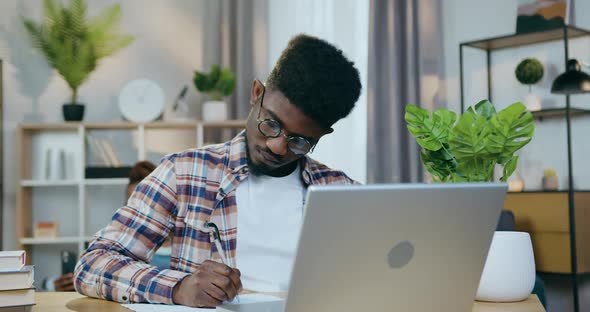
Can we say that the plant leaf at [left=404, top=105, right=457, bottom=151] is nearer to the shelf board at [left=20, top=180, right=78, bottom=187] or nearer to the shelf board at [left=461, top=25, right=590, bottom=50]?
the shelf board at [left=461, top=25, right=590, bottom=50]

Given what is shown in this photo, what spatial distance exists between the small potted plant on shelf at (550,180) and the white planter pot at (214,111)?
1838 millimetres

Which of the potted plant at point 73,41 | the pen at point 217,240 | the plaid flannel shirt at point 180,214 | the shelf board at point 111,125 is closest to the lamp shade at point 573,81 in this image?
the plaid flannel shirt at point 180,214

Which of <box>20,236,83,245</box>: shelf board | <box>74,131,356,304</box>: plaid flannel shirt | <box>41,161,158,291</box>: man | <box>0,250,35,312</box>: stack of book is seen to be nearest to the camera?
<box>0,250,35,312</box>: stack of book

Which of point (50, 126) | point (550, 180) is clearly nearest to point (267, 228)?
point (550, 180)

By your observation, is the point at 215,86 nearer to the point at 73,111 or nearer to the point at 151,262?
the point at 73,111

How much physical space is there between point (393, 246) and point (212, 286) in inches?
14.2

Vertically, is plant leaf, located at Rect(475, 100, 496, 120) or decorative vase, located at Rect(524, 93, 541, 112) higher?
decorative vase, located at Rect(524, 93, 541, 112)

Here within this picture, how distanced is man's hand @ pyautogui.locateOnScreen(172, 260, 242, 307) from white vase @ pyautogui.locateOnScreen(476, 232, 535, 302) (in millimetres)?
461

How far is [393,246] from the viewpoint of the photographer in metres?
0.89

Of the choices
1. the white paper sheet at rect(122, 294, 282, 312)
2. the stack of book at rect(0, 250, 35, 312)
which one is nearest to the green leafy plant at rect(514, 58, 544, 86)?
the white paper sheet at rect(122, 294, 282, 312)

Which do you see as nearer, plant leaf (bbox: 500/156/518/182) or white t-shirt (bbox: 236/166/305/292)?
plant leaf (bbox: 500/156/518/182)

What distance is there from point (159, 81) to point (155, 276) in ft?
11.1

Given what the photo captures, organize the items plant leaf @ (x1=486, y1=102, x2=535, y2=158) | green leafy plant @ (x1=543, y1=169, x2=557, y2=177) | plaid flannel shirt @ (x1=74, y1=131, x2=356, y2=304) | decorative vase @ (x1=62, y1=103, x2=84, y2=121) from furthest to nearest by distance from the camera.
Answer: decorative vase @ (x1=62, y1=103, x2=84, y2=121) < green leafy plant @ (x1=543, y1=169, x2=557, y2=177) < plaid flannel shirt @ (x1=74, y1=131, x2=356, y2=304) < plant leaf @ (x1=486, y1=102, x2=535, y2=158)

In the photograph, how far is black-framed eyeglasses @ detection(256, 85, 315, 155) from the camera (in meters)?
1.52
